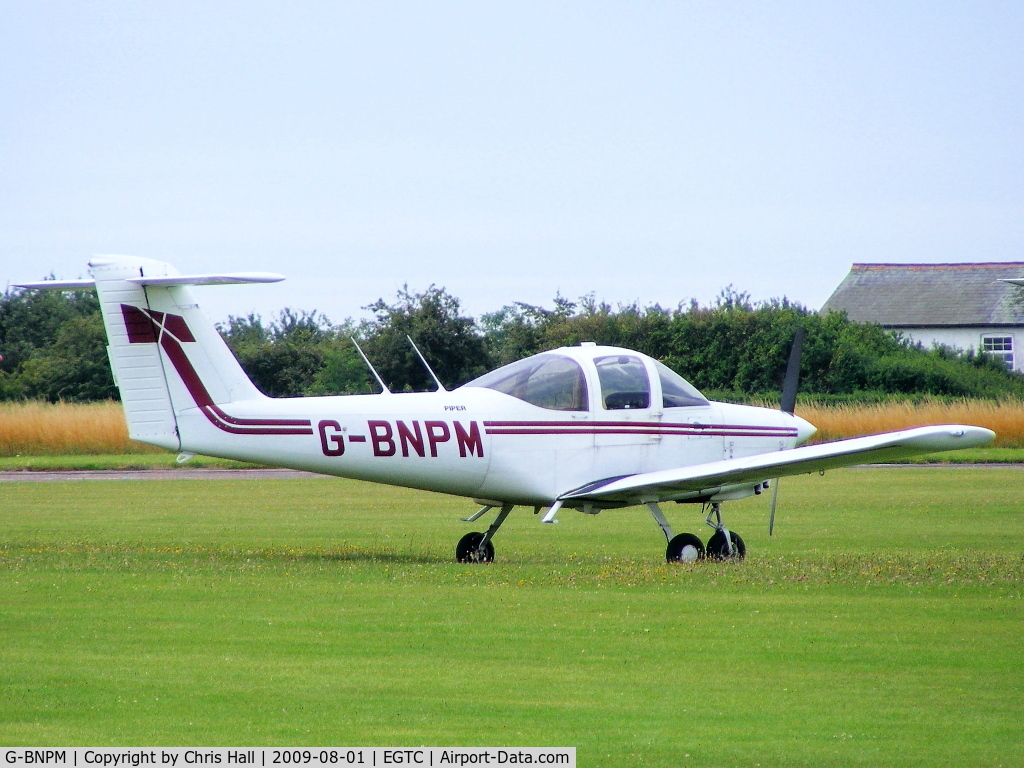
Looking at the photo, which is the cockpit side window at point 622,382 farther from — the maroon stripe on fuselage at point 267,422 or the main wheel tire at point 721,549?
the maroon stripe on fuselage at point 267,422

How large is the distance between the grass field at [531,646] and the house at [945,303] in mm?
46976

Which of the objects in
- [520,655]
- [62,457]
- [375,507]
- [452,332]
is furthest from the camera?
[452,332]

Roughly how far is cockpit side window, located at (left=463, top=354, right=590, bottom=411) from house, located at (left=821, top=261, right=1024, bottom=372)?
4807 centimetres

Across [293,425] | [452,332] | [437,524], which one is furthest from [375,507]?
[452,332]

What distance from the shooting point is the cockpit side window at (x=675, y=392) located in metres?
14.4

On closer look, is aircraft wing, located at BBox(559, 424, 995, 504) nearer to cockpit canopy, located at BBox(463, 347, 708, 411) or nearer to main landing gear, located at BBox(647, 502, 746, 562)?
main landing gear, located at BBox(647, 502, 746, 562)

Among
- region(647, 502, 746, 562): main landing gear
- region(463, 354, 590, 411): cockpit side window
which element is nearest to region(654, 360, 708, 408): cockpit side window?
region(463, 354, 590, 411): cockpit side window

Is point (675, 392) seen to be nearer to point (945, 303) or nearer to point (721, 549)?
point (721, 549)

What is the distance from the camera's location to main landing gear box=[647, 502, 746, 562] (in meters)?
13.5

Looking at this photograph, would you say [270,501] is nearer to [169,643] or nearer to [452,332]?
[169,643]

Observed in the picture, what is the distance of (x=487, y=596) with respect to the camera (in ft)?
36.2

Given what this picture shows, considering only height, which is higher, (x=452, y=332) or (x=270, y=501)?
(x=452, y=332)

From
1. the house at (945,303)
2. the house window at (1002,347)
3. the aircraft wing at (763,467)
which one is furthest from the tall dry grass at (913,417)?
the aircraft wing at (763,467)

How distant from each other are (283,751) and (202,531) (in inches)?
495
